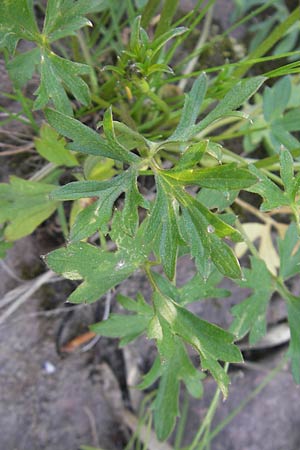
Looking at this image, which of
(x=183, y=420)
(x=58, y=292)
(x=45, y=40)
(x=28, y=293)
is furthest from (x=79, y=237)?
(x=183, y=420)

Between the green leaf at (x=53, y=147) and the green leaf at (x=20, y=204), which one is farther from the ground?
the green leaf at (x=53, y=147)

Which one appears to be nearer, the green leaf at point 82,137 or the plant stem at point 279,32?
the green leaf at point 82,137

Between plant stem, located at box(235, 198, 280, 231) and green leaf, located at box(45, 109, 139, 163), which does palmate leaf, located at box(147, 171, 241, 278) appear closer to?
green leaf, located at box(45, 109, 139, 163)

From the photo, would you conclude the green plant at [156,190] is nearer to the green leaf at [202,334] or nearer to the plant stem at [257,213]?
the green leaf at [202,334]

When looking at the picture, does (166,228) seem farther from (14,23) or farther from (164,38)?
(14,23)

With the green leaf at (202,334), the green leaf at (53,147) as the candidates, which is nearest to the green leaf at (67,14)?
the green leaf at (53,147)

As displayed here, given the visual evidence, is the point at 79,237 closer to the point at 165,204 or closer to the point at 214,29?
the point at 165,204
